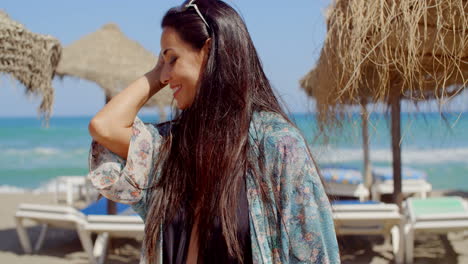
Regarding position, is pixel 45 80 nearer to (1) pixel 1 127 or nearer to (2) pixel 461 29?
(2) pixel 461 29

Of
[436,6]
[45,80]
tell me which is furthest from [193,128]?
[45,80]

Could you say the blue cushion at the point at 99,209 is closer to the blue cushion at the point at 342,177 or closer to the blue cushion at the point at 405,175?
the blue cushion at the point at 342,177

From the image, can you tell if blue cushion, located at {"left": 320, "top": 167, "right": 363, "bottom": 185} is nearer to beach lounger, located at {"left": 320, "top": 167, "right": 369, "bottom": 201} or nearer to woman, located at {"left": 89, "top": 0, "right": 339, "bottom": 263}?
beach lounger, located at {"left": 320, "top": 167, "right": 369, "bottom": 201}

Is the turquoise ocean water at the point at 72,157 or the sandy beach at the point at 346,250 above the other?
the sandy beach at the point at 346,250

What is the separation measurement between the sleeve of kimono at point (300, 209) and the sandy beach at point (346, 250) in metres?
4.70

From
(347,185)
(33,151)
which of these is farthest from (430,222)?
(33,151)

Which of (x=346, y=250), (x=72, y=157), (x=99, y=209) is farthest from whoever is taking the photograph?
(x=72, y=157)

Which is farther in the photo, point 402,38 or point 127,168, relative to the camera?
point 402,38

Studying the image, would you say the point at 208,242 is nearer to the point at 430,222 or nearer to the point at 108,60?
the point at 430,222

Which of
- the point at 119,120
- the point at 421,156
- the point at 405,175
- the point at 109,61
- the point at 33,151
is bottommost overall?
the point at 33,151

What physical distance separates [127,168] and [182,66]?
0.28 meters

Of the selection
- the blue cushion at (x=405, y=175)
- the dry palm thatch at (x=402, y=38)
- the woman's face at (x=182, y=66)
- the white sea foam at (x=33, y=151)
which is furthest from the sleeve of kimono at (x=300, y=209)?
the white sea foam at (x=33, y=151)

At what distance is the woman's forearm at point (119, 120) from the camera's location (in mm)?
1354

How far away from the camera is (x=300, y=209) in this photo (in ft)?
3.91
